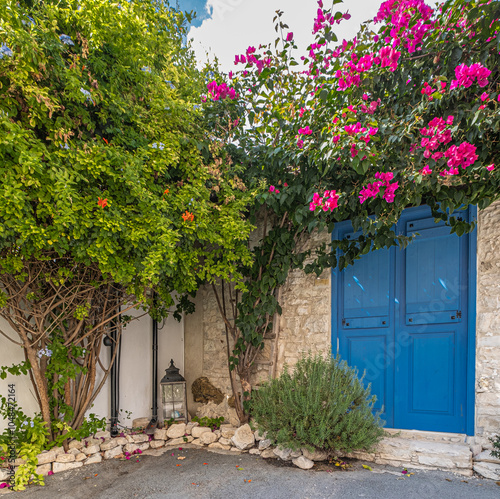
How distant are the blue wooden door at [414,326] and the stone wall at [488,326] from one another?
121mm

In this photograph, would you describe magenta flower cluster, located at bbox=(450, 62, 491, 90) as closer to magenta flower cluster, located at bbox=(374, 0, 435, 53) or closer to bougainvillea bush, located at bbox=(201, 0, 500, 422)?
bougainvillea bush, located at bbox=(201, 0, 500, 422)

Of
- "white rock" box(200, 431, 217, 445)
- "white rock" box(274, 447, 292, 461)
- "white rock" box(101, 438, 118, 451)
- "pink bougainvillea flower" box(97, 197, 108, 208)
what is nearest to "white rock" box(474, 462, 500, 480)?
"white rock" box(274, 447, 292, 461)

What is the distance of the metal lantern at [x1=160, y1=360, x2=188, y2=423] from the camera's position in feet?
14.2

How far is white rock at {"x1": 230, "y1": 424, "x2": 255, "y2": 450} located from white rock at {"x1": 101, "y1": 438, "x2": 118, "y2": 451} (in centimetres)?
111

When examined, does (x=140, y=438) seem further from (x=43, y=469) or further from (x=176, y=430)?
(x=43, y=469)

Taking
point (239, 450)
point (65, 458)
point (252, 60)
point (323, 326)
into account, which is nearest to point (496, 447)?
point (323, 326)

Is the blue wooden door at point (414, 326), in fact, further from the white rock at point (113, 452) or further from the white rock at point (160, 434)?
the white rock at point (113, 452)

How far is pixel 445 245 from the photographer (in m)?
3.43

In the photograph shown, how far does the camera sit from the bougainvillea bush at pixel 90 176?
2537 mm

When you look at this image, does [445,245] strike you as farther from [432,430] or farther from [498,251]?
[432,430]

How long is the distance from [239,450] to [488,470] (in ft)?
6.73

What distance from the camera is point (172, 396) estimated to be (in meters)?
4.37

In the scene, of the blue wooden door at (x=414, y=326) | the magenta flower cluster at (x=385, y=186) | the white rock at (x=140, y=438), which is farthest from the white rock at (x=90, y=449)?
the magenta flower cluster at (x=385, y=186)

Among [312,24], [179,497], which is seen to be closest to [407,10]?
[312,24]
